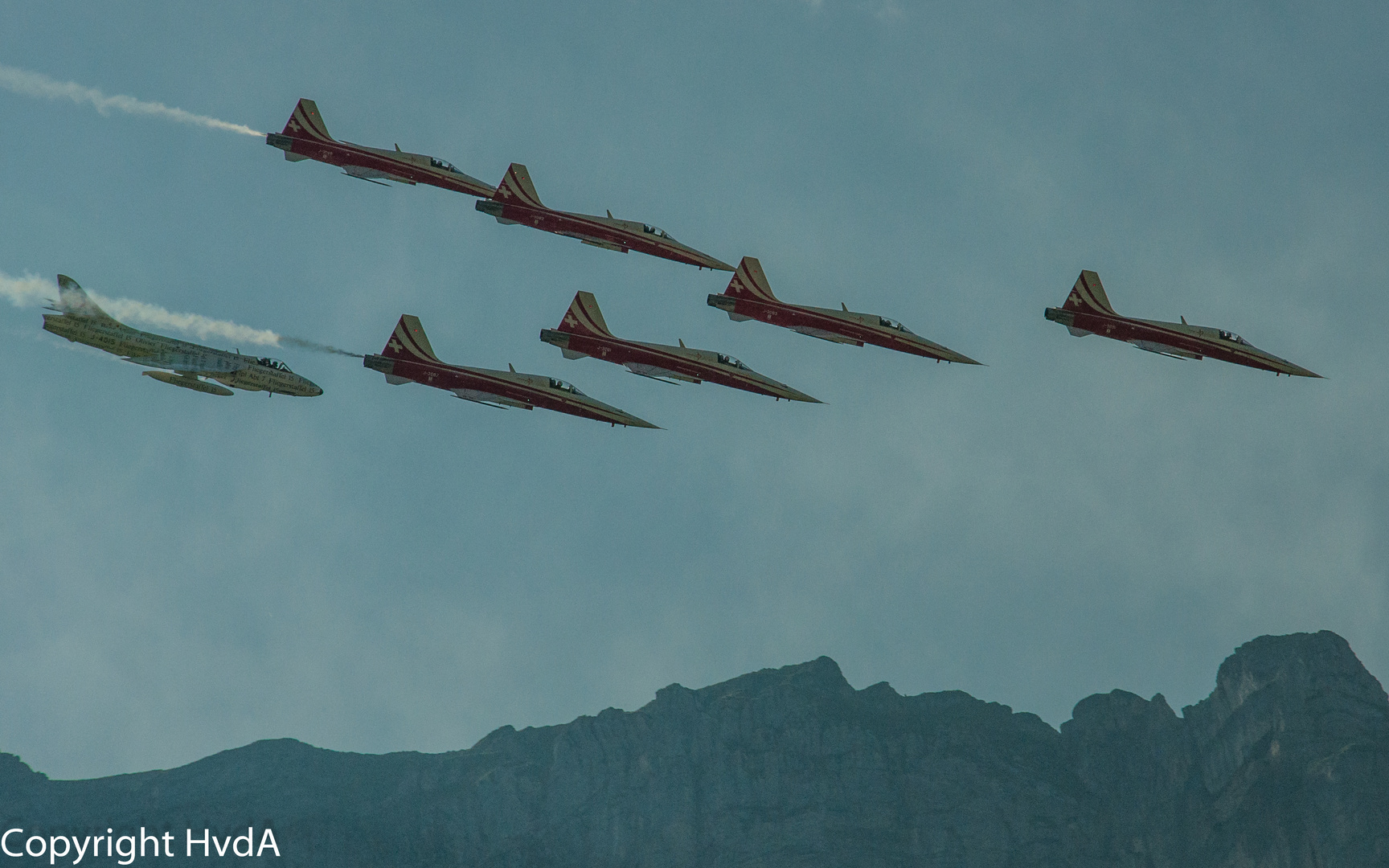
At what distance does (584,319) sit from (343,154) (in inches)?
1424

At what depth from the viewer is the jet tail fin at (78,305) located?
611 ft

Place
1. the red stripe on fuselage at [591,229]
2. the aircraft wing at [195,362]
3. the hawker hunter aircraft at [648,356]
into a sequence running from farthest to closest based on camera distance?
1. the aircraft wing at [195,362]
2. the red stripe on fuselage at [591,229]
3. the hawker hunter aircraft at [648,356]

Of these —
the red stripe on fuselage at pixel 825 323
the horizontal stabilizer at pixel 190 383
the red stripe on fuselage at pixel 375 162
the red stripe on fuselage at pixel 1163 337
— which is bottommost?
the red stripe on fuselage at pixel 1163 337

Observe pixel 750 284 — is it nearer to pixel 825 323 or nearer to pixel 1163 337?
pixel 825 323

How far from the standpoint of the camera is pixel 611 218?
174500 millimetres

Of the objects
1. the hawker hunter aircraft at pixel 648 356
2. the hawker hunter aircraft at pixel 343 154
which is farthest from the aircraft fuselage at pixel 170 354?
the hawker hunter aircraft at pixel 648 356

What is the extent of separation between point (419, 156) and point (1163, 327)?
86.8 meters

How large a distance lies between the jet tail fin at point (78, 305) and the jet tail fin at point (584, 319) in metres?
62.4

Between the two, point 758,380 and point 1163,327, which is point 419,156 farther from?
Result: point 1163,327

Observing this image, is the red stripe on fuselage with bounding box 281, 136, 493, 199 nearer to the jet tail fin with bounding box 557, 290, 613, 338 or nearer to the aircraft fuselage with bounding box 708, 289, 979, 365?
the jet tail fin with bounding box 557, 290, 613, 338

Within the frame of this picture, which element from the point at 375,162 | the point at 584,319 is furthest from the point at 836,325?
the point at 375,162

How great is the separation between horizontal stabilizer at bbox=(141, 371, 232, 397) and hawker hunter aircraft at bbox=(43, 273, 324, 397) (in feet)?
0.31

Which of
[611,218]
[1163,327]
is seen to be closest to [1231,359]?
[1163,327]

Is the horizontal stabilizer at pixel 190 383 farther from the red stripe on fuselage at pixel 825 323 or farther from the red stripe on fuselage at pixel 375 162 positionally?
the red stripe on fuselage at pixel 825 323
